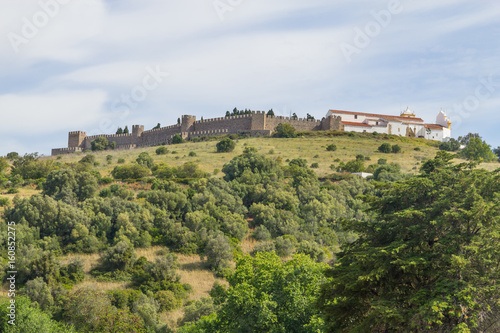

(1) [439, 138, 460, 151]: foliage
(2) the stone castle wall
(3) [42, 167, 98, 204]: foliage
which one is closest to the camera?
(3) [42, 167, 98, 204]: foliage

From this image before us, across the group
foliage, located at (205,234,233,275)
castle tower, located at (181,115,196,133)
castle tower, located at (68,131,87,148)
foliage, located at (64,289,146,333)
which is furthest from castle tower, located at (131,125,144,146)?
foliage, located at (64,289,146,333)

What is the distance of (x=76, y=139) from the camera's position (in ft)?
284

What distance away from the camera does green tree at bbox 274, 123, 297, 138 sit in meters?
69.6

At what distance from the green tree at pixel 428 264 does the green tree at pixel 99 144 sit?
72.9 meters

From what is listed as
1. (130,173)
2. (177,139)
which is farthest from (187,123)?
A: (130,173)

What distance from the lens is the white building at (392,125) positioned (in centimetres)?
7531

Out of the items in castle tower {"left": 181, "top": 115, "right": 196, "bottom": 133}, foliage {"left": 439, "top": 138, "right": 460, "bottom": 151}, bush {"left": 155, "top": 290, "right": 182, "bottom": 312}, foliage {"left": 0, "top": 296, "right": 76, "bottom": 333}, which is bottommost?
bush {"left": 155, "top": 290, "right": 182, "bottom": 312}

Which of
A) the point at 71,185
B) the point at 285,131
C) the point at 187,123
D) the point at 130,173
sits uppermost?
the point at 187,123

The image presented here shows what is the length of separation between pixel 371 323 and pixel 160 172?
35.9 m

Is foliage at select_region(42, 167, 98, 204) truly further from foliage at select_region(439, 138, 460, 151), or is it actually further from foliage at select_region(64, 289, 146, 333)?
foliage at select_region(439, 138, 460, 151)

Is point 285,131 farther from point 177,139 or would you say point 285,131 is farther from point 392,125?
point 392,125

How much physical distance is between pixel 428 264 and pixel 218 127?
65.9 m

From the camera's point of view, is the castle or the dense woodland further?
the castle

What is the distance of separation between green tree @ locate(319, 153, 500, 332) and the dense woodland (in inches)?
1.1
